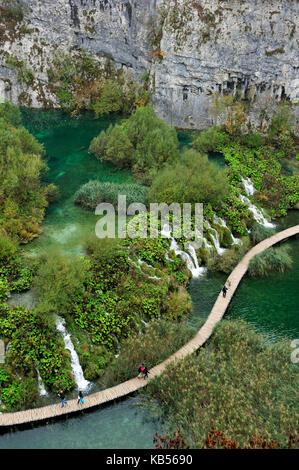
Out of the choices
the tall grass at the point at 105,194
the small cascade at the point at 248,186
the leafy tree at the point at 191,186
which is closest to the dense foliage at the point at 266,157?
the small cascade at the point at 248,186

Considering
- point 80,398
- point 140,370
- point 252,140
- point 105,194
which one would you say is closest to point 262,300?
point 140,370

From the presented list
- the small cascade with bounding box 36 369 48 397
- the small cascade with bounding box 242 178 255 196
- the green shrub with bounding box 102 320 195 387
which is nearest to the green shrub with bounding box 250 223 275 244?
the small cascade with bounding box 242 178 255 196

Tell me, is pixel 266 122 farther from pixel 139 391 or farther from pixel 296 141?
pixel 139 391

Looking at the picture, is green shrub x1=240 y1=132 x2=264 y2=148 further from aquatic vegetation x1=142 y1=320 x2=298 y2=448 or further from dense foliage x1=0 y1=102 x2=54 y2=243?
aquatic vegetation x1=142 y1=320 x2=298 y2=448

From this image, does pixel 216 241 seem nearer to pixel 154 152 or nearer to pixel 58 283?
pixel 154 152

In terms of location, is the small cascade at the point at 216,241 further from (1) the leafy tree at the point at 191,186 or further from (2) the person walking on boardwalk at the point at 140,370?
(2) the person walking on boardwalk at the point at 140,370

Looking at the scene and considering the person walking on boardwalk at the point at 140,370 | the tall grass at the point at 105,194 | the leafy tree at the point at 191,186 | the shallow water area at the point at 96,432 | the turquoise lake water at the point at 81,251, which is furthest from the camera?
the tall grass at the point at 105,194
